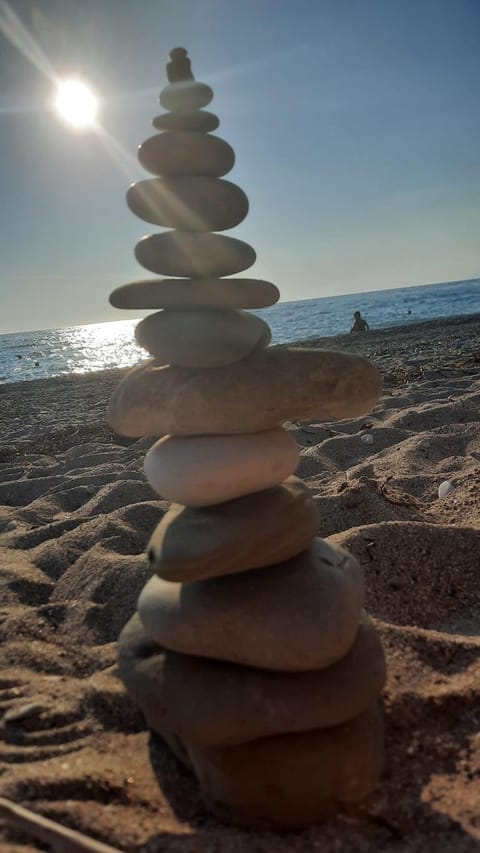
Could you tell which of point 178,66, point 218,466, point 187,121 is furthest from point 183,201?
point 218,466

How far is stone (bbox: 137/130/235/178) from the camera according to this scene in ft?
7.18

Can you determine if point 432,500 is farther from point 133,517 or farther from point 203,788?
point 203,788

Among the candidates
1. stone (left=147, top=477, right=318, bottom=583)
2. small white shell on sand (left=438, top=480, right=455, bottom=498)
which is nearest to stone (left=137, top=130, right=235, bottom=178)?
stone (left=147, top=477, right=318, bottom=583)

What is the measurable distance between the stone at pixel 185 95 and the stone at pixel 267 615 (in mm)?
1637

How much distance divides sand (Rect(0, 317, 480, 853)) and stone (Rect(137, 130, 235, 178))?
1.87 m

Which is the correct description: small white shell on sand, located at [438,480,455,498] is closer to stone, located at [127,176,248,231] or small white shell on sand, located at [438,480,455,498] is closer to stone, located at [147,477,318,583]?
stone, located at [147,477,318,583]

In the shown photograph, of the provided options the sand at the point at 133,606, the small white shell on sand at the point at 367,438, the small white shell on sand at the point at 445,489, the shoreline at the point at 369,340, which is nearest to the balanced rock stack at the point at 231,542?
the sand at the point at 133,606

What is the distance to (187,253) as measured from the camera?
2227mm

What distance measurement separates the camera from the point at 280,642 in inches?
71.6

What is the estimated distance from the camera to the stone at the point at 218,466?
6.75 feet

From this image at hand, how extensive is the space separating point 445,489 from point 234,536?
249 cm

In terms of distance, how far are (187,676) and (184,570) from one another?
308mm

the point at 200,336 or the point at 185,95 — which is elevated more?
the point at 185,95

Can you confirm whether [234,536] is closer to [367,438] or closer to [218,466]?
[218,466]
